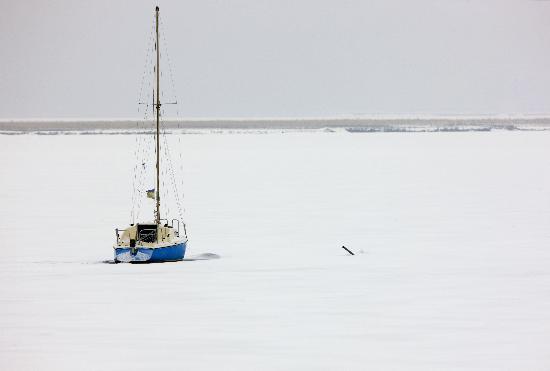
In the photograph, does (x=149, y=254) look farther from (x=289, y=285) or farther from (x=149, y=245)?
(x=289, y=285)

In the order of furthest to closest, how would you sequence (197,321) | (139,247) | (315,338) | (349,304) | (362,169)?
(362,169), (139,247), (349,304), (197,321), (315,338)

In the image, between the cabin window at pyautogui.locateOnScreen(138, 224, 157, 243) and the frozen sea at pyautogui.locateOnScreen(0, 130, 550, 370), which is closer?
the frozen sea at pyautogui.locateOnScreen(0, 130, 550, 370)

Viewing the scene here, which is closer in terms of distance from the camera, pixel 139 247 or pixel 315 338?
pixel 315 338

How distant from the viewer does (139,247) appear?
27.1 metres

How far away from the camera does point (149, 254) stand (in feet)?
88.9

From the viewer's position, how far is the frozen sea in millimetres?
17094

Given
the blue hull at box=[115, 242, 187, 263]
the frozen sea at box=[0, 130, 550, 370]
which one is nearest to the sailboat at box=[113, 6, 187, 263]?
the blue hull at box=[115, 242, 187, 263]

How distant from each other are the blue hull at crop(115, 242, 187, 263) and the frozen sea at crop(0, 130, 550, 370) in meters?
0.47

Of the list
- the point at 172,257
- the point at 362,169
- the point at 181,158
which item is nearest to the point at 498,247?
the point at 172,257

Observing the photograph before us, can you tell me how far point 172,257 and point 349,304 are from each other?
7.79 meters

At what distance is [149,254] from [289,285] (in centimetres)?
534

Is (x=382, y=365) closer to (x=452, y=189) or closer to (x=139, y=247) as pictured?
(x=139, y=247)

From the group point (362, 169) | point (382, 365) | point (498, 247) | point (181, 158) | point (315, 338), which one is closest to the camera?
point (382, 365)

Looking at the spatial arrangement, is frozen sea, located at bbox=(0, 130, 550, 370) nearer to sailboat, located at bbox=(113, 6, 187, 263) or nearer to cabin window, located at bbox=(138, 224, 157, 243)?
sailboat, located at bbox=(113, 6, 187, 263)
